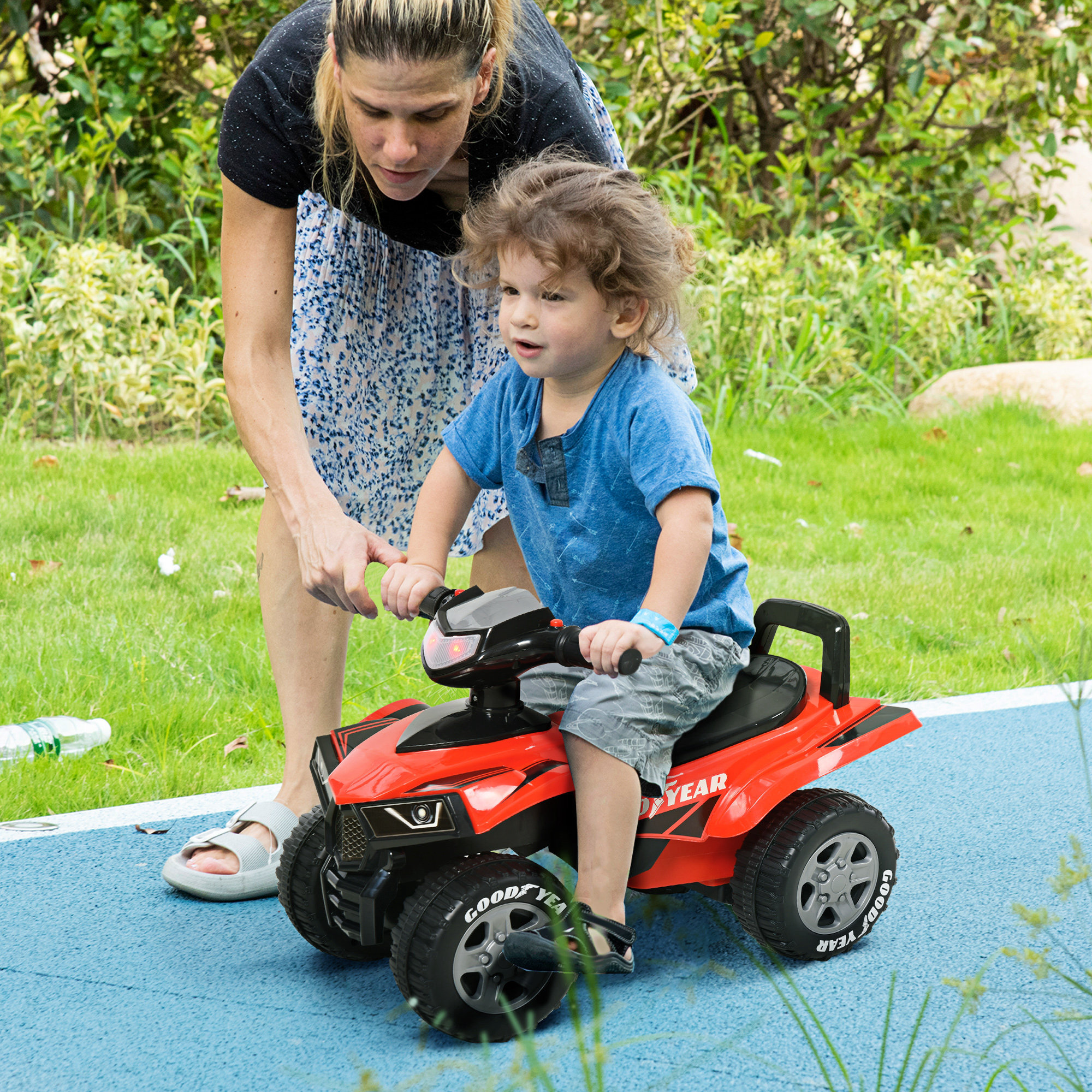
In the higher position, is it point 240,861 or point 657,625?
point 657,625

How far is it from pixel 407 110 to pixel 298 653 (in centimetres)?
119

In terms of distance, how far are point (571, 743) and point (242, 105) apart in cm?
141

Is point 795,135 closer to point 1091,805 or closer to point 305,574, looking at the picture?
point 1091,805

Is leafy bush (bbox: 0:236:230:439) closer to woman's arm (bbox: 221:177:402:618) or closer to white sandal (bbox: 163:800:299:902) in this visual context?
woman's arm (bbox: 221:177:402:618)

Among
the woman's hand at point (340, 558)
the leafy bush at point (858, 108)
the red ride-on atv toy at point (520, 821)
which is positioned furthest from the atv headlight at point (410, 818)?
the leafy bush at point (858, 108)

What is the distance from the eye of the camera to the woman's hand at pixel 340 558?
2.31 metres

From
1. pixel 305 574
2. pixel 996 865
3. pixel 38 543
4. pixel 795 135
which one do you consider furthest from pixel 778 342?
pixel 305 574

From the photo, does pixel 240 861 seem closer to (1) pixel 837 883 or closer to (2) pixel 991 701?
(1) pixel 837 883

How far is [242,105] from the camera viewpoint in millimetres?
2586

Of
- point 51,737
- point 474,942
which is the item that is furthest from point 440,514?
point 51,737

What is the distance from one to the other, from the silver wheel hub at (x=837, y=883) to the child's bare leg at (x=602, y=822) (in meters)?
0.36

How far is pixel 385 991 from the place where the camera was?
7.73ft

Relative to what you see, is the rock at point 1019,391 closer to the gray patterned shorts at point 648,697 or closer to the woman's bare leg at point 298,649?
the woman's bare leg at point 298,649

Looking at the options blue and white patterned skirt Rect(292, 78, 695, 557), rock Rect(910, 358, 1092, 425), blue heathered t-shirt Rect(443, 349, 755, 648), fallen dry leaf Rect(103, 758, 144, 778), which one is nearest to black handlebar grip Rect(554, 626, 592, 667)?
blue heathered t-shirt Rect(443, 349, 755, 648)
